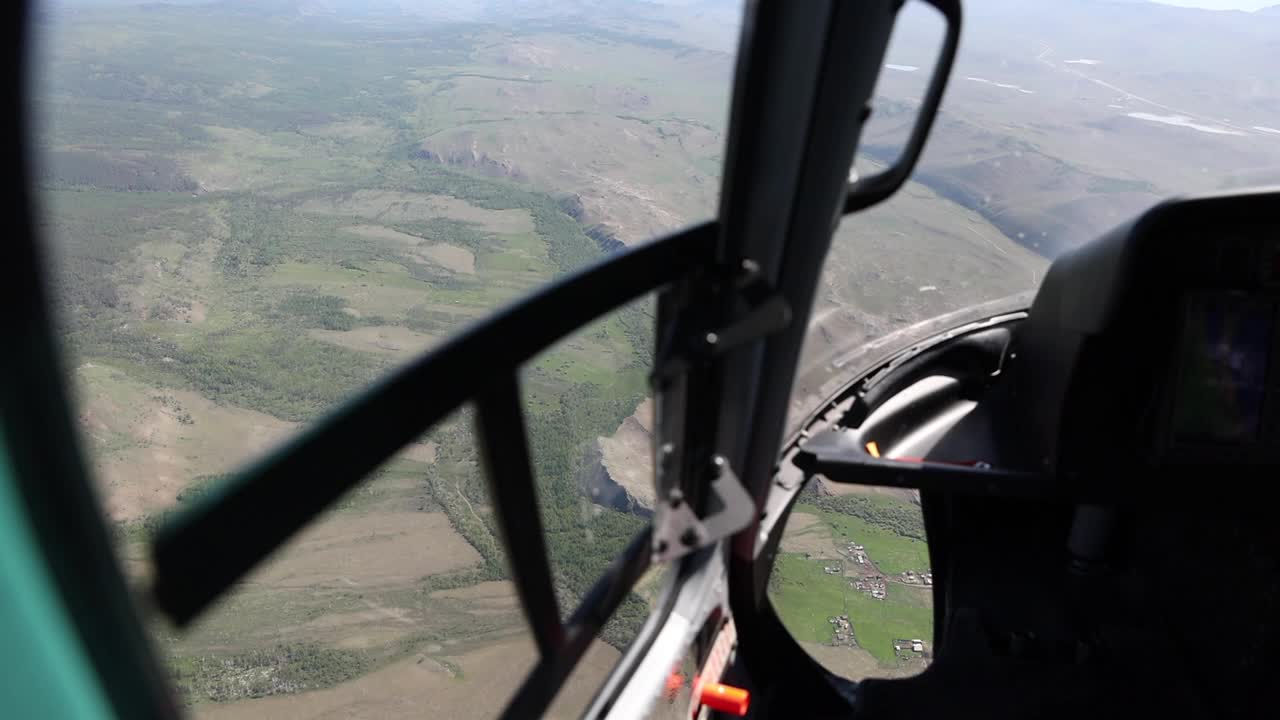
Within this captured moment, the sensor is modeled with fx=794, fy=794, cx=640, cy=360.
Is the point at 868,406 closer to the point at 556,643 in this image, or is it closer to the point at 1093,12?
the point at 556,643

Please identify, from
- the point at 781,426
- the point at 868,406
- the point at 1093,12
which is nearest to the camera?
the point at 781,426

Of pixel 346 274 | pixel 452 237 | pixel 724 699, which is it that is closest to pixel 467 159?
pixel 452 237

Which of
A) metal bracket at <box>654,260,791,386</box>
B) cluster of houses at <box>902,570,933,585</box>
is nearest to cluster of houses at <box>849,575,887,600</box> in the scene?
cluster of houses at <box>902,570,933,585</box>

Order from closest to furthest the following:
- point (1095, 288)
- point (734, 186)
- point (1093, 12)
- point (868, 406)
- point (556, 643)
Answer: point (556, 643)
point (734, 186)
point (1095, 288)
point (868, 406)
point (1093, 12)

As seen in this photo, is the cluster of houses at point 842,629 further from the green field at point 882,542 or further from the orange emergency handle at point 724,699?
the orange emergency handle at point 724,699

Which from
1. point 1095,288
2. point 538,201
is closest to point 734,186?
point 538,201

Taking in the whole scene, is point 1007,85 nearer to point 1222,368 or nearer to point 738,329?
point 1222,368

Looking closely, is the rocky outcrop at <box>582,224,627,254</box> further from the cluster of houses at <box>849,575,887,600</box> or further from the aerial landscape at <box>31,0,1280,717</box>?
the cluster of houses at <box>849,575,887,600</box>

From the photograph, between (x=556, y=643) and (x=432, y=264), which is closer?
(x=556, y=643)
